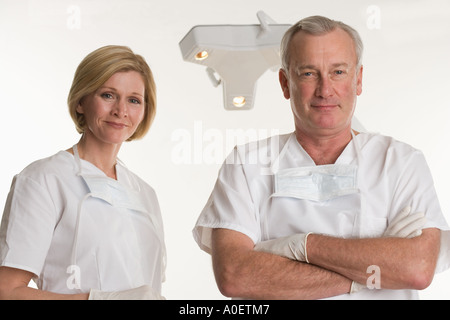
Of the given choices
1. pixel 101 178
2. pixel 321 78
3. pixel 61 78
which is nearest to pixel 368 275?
pixel 321 78

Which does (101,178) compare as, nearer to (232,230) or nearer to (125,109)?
(125,109)

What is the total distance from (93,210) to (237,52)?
1.93 ft

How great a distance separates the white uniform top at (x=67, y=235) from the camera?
5.13 feet

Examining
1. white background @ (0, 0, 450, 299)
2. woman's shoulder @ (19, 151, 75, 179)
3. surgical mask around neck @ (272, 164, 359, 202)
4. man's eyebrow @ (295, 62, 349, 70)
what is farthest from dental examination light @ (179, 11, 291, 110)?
woman's shoulder @ (19, 151, 75, 179)

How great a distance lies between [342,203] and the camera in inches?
63.6

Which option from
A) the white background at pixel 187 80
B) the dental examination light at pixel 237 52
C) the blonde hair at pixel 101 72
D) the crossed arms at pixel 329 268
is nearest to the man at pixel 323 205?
the crossed arms at pixel 329 268

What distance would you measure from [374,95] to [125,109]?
78 cm

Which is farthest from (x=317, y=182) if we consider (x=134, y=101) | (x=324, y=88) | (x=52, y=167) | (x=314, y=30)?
(x=52, y=167)

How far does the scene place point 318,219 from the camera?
62.7 inches

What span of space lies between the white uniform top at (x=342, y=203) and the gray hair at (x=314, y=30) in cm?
25

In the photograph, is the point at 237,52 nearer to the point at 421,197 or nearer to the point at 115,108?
the point at 115,108

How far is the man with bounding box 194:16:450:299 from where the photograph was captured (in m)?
1.44

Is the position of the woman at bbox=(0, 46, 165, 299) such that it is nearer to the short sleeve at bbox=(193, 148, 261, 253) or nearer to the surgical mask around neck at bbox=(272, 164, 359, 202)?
the short sleeve at bbox=(193, 148, 261, 253)

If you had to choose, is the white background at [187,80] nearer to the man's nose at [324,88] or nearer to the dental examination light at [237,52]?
the dental examination light at [237,52]
